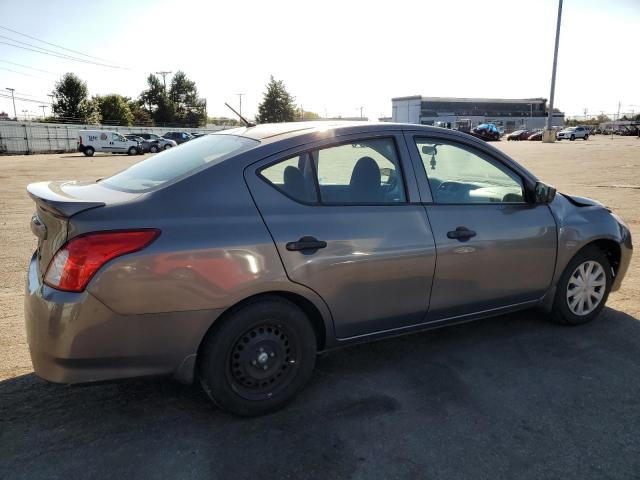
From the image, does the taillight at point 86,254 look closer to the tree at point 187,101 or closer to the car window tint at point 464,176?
the car window tint at point 464,176

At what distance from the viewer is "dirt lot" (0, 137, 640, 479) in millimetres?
2389

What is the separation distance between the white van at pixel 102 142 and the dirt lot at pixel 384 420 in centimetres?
3803

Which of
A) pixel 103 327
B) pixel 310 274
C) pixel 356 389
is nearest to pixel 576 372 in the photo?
pixel 356 389

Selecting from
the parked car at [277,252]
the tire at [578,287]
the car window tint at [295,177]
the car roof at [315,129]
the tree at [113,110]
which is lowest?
the tire at [578,287]

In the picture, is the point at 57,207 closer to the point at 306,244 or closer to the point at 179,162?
the point at 179,162

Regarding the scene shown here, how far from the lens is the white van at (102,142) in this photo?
37.8 metres

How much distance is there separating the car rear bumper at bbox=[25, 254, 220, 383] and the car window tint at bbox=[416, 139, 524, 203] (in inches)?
69.3

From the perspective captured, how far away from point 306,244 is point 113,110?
80.5 metres

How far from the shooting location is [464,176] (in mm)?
3646

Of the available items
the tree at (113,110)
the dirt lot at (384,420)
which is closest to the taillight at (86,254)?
the dirt lot at (384,420)

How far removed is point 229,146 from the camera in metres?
3.04

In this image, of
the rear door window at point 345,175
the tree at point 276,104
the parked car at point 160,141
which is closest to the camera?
the rear door window at point 345,175

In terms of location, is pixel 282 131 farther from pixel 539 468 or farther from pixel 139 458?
pixel 539 468

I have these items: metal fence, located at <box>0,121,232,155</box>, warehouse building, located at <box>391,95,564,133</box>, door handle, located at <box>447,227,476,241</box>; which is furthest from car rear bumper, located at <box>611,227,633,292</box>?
warehouse building, located at <box>391,95,564,133</box>
